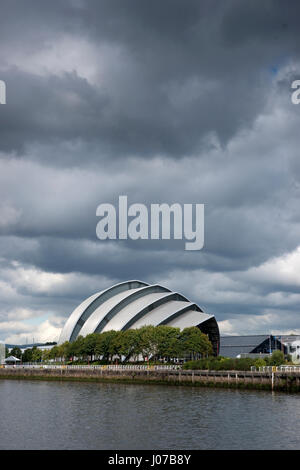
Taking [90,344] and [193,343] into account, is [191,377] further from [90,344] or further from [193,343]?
[90,344]

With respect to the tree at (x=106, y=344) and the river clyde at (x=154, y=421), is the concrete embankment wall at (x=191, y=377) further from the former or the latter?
the tree at (x=106, y=344)

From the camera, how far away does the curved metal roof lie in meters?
94.3

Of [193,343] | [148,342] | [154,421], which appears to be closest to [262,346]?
[193,343]

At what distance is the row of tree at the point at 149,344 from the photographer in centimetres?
7950

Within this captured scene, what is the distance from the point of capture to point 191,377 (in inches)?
2542

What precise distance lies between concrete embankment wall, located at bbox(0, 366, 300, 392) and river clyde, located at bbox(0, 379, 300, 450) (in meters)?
2.35

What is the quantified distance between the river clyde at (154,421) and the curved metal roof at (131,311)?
41.6m

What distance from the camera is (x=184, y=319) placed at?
94.2 metres

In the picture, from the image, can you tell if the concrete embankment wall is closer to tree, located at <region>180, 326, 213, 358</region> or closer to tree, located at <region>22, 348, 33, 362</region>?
tree, located at <region>180, 326, 213, 358</region>

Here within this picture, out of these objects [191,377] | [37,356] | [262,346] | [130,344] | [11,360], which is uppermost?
[130,344]

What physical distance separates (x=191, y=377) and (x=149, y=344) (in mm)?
16430

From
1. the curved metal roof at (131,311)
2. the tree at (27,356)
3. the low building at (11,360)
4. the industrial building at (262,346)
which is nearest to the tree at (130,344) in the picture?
the curved metal roof at (131,311)

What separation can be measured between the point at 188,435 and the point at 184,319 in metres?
64.8

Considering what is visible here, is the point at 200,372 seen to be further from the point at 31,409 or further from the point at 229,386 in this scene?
the point at 31,409
